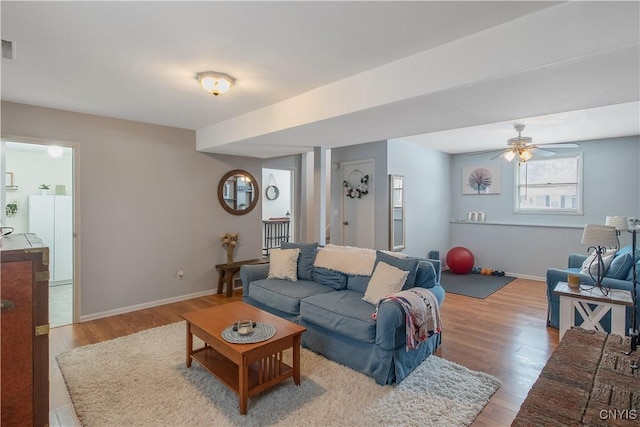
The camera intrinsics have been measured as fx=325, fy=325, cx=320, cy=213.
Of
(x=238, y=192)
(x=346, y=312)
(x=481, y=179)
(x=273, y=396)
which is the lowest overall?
(x=273, y=396)

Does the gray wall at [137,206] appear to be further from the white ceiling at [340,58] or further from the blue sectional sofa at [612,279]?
the blue sectional sofa at [612,279]

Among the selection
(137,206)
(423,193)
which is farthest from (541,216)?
(137,206)

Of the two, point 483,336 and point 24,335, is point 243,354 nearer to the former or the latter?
point 24,335

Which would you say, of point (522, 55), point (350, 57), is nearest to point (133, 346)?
point (350, 57)

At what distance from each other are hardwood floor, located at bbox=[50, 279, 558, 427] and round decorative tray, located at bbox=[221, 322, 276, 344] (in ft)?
3.52

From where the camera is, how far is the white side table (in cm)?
290

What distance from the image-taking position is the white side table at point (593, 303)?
9.50 feet

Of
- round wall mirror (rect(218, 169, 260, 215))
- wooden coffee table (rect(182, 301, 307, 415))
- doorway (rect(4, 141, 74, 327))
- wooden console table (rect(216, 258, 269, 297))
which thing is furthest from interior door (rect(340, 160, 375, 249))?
doorway (rect(4, 141, 74, 327))

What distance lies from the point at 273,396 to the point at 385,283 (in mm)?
1289

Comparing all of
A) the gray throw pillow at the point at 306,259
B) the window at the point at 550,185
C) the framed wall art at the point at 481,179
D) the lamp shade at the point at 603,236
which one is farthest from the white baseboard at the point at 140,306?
the window at the point at 550,185

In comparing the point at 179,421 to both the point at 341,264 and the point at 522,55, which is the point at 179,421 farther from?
the point at 522,55

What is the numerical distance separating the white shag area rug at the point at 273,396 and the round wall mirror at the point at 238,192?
8.87 ft

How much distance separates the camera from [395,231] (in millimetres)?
5859

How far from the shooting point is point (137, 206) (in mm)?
4320
